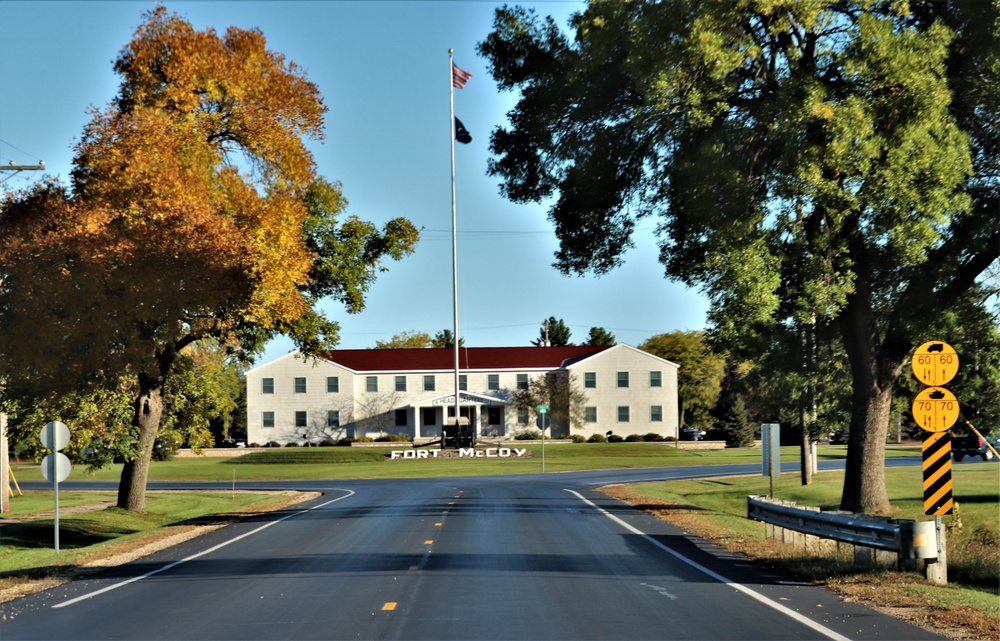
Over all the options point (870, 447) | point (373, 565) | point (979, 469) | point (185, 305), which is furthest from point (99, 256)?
point (979, 469)

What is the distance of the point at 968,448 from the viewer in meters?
58.4

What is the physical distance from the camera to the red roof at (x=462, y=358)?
9106 centimetres

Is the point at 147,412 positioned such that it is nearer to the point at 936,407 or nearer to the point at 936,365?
the point at 936,407

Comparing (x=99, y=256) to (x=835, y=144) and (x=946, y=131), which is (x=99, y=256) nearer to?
(x=835, y=144)

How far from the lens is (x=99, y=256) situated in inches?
936

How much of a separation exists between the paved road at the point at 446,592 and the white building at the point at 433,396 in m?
65.1

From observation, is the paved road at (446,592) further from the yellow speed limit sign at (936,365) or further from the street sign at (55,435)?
the street sign at (55,435)

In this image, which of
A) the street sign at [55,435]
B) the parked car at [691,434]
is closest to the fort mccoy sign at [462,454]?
the parked car at [691,434]

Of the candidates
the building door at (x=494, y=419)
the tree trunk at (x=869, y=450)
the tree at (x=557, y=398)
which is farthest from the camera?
the building door at (x=494, y=419)

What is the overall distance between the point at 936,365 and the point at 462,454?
191 feet

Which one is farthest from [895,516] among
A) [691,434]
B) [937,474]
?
[691,434]

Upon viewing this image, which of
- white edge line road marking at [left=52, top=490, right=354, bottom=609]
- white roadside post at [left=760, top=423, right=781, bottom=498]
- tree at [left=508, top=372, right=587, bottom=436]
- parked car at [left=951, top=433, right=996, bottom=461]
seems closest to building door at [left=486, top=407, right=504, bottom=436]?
tree at [left=508, top=372, right=587, bottom=436]

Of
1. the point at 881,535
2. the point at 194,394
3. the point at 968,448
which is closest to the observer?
the point at 881,535

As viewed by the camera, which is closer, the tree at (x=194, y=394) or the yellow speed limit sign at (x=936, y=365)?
the yellow speed limit sign at (x=936, y=365)
